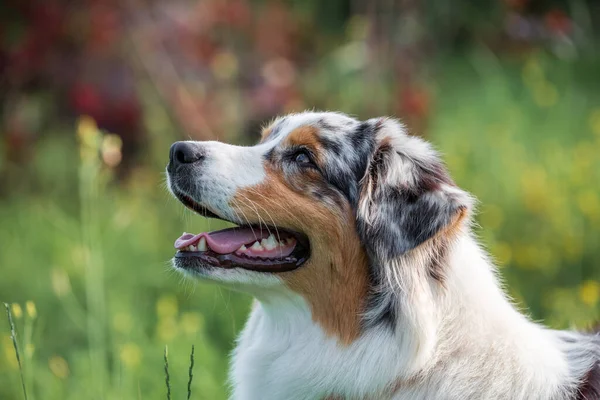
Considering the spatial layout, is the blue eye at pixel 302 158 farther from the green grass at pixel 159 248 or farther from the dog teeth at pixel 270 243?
the green grass at pixel 159 248

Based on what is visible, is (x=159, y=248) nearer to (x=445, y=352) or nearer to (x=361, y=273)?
(x=361, y=273)

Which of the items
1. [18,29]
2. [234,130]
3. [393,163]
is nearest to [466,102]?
[234,130]

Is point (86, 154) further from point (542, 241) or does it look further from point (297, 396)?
point (542, 241)

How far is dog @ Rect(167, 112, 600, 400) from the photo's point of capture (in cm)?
326

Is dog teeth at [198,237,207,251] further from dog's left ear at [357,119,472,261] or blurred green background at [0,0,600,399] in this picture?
blurred green background at [0,0,600,399]

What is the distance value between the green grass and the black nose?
79 cm

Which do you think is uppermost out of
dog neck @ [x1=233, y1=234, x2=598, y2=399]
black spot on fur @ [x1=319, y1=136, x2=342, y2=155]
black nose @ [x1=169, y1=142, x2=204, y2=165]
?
black nose @ [x1=169, y1=142, x2=204, y2=165]

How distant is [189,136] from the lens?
6844 mm

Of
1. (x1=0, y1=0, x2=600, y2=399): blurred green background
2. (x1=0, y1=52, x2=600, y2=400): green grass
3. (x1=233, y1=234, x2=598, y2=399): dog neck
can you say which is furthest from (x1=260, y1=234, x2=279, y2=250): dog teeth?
(x1=0, y1=0, x2=600, y2=399): blurred green background

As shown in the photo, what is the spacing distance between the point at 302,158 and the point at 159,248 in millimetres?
2936

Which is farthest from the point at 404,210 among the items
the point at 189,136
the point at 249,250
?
the point at 189,136

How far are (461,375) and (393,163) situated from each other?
0.82 metres

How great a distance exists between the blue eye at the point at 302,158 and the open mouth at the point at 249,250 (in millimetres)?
289

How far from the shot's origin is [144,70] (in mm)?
7984
